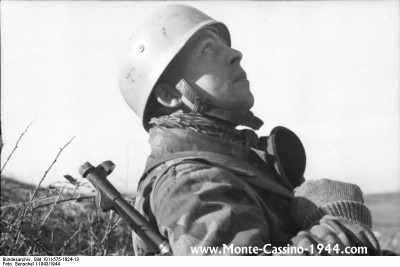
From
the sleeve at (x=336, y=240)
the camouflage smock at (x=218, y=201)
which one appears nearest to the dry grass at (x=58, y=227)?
the camouflage smock at (x=218, y=201)

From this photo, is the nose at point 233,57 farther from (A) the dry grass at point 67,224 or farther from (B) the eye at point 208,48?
(A) the dry grass at point 67,224

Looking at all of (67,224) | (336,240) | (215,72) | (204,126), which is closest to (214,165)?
(204,126)

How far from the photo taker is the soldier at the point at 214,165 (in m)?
3.06

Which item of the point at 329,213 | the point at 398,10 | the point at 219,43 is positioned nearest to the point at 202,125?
the point at 219,43

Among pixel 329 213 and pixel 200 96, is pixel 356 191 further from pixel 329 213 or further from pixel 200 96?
pixel 200 96

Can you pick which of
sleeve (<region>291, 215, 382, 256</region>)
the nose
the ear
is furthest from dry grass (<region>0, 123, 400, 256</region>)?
sleeve (<region>291, 215, 382, 256</region>)

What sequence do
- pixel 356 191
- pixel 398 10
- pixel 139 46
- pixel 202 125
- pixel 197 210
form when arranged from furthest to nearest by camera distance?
pixel 398 10 → pixel 139 46 → pixel 202 125 → pixel 356 191 → pixel 197 210

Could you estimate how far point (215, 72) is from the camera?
11.9ft

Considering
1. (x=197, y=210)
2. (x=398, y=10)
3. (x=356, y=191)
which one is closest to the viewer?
(x=197, y=210)

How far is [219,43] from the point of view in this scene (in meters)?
3.71

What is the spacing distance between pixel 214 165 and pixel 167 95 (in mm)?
500

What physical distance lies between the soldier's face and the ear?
8 centimetres

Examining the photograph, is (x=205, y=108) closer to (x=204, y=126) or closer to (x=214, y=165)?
(x=204, y=126)

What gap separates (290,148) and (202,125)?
1.34ft
